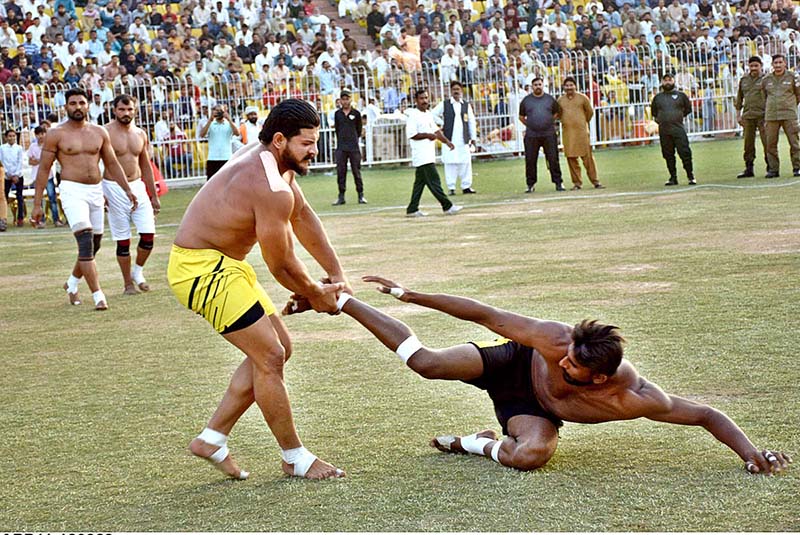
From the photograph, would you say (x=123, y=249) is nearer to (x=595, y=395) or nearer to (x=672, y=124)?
(x=595, y=395)

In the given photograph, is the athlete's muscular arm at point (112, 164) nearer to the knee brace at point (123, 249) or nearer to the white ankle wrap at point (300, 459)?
the knee brace at point (123, 249)

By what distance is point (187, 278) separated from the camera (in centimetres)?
609

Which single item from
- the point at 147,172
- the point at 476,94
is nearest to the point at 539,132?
the point at 476,94

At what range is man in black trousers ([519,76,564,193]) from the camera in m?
22.9

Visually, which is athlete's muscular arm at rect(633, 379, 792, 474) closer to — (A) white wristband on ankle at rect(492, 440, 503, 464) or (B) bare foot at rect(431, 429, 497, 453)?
Result: (A) white wristband on ankle at rect(492, 440, 503, 464)

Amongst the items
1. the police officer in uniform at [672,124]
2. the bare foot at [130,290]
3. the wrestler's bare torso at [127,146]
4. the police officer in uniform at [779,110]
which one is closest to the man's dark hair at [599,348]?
the bare foot at [130,290]

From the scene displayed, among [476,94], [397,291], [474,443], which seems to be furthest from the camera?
[476,94]

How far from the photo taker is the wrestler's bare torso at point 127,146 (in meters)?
13.4

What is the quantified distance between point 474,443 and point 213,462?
129cm

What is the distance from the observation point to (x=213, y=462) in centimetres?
609

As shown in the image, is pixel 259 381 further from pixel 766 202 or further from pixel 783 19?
pixel 783 19

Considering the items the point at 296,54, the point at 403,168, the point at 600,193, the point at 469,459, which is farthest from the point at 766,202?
the point at 296,54

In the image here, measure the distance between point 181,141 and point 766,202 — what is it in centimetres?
1593

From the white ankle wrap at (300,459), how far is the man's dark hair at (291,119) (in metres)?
1.50
